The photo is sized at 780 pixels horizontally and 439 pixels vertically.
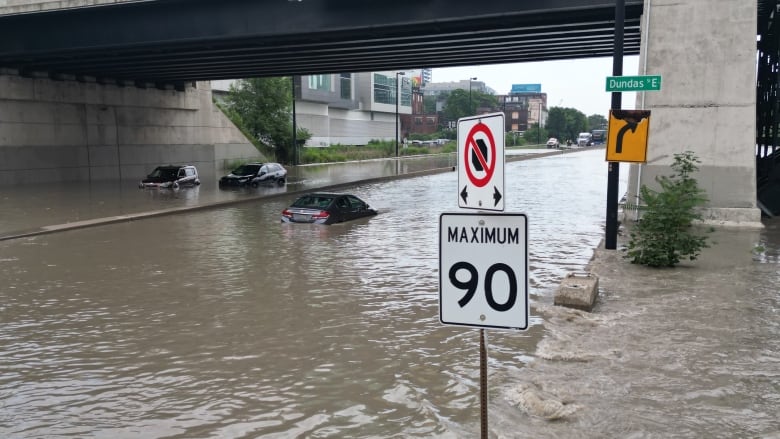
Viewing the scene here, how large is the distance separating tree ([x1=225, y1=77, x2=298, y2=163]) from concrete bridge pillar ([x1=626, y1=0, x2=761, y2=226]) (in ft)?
132

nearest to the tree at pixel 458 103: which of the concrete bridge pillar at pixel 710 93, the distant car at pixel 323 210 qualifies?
the distant car at pixel 323 210

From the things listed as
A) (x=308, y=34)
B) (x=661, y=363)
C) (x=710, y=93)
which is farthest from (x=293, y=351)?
(x=308, y=34)

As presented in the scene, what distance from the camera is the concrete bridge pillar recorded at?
Result: 762 inches

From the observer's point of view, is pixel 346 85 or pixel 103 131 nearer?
pixel 103 131

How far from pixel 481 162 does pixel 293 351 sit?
456cm

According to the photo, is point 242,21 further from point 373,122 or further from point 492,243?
point 373,122

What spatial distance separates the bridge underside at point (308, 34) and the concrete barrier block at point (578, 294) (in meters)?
12.8

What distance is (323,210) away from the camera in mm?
20750

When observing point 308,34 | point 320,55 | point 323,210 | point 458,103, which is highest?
point 458,103

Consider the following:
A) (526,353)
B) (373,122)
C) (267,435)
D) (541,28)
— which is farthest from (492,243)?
(373,122)

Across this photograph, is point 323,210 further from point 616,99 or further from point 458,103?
point 458,103

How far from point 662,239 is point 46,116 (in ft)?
112

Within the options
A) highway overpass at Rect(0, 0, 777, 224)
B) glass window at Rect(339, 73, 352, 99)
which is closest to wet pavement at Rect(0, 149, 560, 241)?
highway overpass at Rect(0, 0, 777, 224)

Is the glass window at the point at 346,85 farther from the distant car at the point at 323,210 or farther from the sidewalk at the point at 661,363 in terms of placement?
the sidewalk at the point at 661,363
